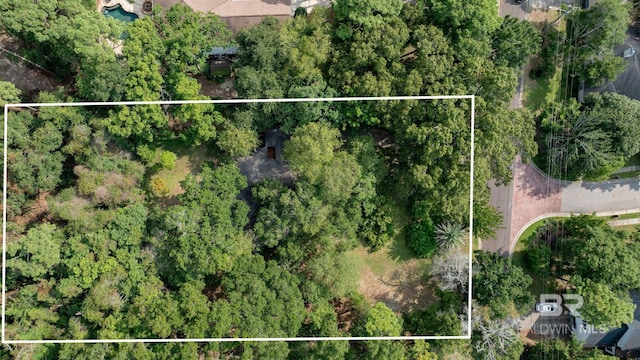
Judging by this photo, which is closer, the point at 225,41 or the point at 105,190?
the point at 105,190

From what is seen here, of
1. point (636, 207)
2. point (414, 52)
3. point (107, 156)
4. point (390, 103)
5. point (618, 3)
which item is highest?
point (618, 3)

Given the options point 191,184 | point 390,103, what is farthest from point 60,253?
point 390,103

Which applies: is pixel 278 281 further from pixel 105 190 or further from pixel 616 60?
pixel 616 60

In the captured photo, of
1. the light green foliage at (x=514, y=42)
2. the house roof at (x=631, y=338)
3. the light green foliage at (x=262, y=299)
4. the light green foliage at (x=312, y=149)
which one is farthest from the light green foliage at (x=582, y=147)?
the light green foliage at (x=262, y=299)

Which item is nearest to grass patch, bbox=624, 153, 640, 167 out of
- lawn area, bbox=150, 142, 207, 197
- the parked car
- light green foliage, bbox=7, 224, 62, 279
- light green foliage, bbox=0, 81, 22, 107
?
the parked car

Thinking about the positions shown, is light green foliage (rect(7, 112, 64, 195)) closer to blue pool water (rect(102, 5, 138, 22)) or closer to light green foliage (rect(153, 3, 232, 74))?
light green foliage (rect(153, 3, 232, 74))

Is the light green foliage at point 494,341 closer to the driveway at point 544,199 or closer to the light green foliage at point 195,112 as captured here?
the driveway at point 544,199

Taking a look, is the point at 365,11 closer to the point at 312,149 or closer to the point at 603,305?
the point at 312,149
